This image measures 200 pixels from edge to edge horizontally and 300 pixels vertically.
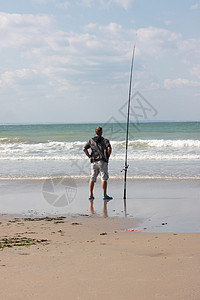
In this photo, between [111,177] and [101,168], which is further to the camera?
[111,177]

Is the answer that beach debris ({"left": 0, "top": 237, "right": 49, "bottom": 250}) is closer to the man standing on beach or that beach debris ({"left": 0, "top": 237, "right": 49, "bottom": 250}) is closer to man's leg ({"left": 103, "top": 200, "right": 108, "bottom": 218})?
man's leg ({"left": 103, "top": 200, "right": 108, "bottom": 218})

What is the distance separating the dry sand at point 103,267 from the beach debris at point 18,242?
0.09 meters

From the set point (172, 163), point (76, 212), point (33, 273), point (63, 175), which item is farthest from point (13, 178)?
point (33, 273)

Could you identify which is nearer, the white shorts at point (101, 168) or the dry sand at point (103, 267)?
the dry sand at point (103, 267)

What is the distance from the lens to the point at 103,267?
10.7 ft

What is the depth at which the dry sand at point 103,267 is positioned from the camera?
8.92 ft

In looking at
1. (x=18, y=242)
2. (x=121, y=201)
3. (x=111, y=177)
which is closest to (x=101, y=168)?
(x=121, y=201)

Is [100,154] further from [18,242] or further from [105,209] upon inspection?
[18,242]

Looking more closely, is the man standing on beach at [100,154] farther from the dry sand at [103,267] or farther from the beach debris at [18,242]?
the beach debris at [18,242]

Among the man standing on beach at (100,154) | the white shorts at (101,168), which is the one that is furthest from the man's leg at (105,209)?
the white shorts at (101,168)

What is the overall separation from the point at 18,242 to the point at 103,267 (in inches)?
56.0

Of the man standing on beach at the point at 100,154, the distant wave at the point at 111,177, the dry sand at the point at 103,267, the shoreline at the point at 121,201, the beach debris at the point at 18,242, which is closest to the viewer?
the dry sand at the point at 103,267

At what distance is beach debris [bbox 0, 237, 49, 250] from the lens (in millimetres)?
4113

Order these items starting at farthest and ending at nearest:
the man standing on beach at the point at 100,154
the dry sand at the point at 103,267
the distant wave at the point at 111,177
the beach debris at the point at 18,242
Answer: the distant wave at the point at 111,177
the man standing on beach at the point at 100,154
the beach debris at the point at 18,242
the dry sand at the point at 103,267
